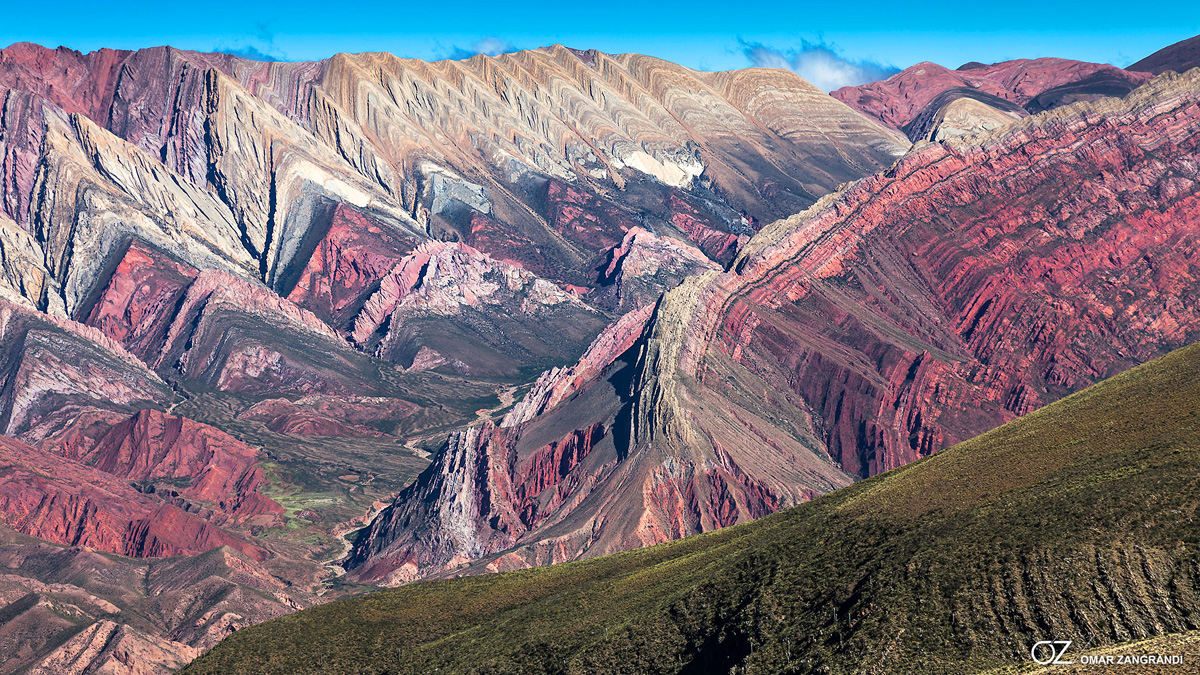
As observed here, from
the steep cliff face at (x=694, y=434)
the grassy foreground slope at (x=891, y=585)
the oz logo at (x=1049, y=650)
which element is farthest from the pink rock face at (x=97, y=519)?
the oz logo at (x=1049, y=650)

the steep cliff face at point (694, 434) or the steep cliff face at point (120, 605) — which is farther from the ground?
the steep cliff face at point (694, 434)

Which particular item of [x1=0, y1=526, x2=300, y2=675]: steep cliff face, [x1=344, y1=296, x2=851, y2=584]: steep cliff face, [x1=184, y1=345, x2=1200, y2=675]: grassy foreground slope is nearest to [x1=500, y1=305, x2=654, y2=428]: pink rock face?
[x1=344, y1=296, x2=851, y2=584]: steep cliff face

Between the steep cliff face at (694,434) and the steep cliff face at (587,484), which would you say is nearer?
the steep cliff face at (587,484)

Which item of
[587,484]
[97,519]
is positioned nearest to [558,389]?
[587,484]

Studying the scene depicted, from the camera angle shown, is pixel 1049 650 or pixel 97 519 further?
pixel 97 519

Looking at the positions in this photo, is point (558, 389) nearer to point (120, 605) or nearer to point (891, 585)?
point (120, 605)

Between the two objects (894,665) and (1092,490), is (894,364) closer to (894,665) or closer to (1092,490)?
(1092,490)

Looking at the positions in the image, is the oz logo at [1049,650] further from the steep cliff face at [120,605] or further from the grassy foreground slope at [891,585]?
the steep cliff face at [120,605]
